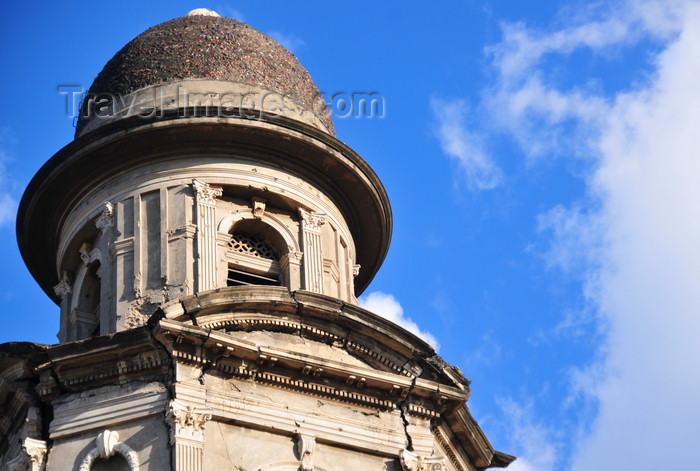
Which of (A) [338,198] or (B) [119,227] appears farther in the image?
(A) [338,198]

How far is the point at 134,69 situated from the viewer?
28.9 m

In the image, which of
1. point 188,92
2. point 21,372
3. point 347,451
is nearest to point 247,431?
point 347,451

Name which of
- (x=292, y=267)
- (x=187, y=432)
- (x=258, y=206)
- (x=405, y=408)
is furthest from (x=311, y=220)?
(x=187, y=432)

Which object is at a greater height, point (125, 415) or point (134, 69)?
point (134, 69)

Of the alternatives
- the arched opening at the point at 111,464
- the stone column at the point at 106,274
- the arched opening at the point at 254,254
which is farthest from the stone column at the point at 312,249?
the arched opening at the point at 111,464

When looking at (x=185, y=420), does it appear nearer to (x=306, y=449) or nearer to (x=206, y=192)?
(x=306, y=449)

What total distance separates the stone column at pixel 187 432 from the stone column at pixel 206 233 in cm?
308

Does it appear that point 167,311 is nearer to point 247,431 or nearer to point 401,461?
point 247,431

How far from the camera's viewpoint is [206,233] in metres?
25.7

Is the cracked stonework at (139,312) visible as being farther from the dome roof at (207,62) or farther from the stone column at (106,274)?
the dome roof at (207,62)

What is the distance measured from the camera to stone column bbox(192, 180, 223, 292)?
2505 centimetres

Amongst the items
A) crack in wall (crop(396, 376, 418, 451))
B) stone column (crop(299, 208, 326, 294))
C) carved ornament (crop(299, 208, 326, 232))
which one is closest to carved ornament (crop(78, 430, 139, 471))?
crack in wall (crop(396, 376, 418, 451))

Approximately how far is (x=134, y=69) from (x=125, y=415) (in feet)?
28.0

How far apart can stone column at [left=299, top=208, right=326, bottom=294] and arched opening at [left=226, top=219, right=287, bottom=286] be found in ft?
1.29
